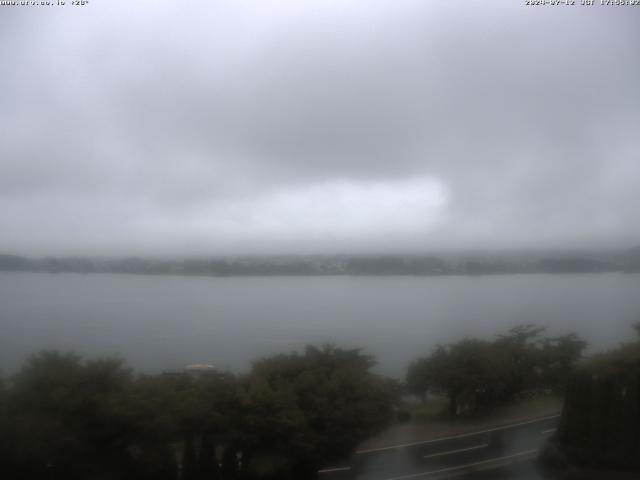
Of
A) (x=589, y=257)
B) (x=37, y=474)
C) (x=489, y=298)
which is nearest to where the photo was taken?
(x=37, y=474)

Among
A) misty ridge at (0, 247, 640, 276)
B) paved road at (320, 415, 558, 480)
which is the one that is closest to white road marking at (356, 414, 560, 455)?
paved road at (320, 415, 558, 480)

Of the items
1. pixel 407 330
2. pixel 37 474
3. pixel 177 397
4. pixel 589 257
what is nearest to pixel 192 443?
pixel 177 397

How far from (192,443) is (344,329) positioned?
13.8 feet

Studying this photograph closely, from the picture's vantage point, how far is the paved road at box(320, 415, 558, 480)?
8.27m

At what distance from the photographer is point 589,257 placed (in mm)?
11195

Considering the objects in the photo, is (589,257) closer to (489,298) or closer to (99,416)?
(489,298)

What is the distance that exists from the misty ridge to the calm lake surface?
25 cm

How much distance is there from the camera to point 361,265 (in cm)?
1273

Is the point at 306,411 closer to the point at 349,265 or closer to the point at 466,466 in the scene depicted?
the point at 466,466

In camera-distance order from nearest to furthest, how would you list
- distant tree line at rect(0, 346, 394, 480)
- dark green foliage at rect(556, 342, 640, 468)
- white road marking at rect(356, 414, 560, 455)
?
distant tree line at rect(0, 346, 394, 480), dark green foliage at rect(556, 342, 640, 468), white road marking at rect(356, 414, 560, 455)

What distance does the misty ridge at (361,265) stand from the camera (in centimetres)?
1100

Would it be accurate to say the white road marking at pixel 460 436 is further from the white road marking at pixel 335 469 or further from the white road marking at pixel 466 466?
the white road marking at pixel 466 466

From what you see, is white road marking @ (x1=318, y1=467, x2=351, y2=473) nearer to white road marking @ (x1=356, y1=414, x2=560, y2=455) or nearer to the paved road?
the paved road

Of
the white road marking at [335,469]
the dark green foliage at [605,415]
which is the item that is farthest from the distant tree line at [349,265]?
the white road marking at [335,469]
